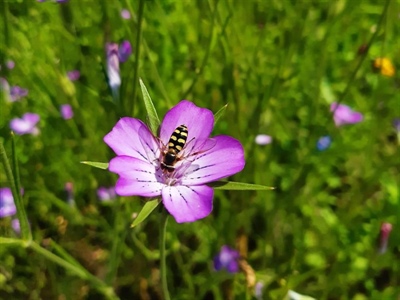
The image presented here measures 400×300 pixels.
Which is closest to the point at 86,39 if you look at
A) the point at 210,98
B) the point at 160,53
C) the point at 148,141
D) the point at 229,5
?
the point at 160,53

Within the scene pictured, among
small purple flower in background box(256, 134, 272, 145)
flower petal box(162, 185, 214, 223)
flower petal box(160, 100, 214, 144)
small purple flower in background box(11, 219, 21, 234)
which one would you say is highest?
flower petal box(160, 100, 214, 144)

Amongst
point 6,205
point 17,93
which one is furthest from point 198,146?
point 17,93

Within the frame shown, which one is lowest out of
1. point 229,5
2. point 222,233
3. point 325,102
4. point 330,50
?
point 222,233

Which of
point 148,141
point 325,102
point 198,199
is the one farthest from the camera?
point 325,102

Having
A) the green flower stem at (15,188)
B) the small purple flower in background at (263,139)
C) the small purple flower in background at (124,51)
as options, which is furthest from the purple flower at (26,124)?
the green flower stem at (15,188)

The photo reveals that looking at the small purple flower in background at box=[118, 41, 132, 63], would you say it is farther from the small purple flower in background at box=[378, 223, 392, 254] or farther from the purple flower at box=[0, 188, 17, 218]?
the small purple flower in background at box=[378, 223, 392, 254]

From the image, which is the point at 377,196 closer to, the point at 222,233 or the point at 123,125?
the point at 222,233

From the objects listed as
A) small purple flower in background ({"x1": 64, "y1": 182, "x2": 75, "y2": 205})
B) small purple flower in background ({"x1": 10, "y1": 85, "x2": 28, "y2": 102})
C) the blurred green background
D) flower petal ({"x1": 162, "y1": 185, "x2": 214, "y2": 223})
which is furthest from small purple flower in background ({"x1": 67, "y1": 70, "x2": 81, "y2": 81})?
flower petal ({"x1": 162, "y1": 185, "x2": 214, "y2": 223})

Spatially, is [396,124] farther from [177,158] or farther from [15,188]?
[15,188]

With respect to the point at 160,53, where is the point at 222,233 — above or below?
below
